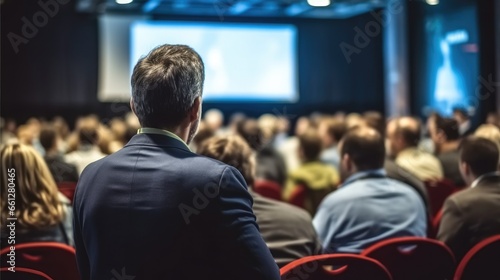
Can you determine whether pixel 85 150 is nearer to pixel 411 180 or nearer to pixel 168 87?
pixel 411 180

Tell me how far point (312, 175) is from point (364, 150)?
2.09 m

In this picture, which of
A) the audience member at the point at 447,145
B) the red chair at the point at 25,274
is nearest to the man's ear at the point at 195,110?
the red chair at the point at 25,274

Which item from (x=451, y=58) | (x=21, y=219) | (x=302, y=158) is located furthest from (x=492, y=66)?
(x=21, y=219)

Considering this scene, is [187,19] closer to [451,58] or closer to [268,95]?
[268,95]

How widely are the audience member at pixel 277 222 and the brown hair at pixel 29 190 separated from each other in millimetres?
803

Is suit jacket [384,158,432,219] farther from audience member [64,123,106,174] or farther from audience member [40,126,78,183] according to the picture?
audience member [64,123,106,174]

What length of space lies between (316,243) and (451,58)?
21.4 ft

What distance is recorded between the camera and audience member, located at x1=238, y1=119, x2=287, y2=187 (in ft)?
22.4

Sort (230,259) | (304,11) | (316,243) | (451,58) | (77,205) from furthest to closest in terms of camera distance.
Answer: (304,11) → (451,58) → (316,243) → (77,205) → (230,259)

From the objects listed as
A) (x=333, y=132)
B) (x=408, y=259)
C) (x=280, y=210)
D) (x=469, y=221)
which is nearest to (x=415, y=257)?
(x=408, y=259)

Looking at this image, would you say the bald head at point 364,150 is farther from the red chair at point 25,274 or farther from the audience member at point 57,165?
the audience member at point 57,165

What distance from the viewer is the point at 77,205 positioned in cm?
191

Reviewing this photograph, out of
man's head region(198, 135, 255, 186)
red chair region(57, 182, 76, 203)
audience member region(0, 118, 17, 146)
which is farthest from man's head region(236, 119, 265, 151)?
audience member region(0, 118, 17, 146)

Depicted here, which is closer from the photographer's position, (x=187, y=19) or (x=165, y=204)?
(x=165, y=204)
